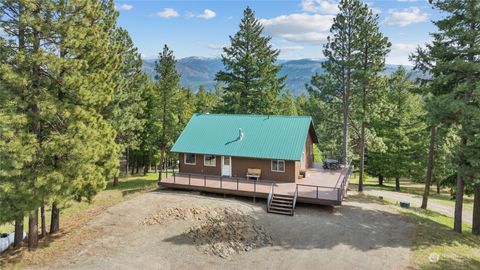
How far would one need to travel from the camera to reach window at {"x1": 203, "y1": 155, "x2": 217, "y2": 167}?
25.5m

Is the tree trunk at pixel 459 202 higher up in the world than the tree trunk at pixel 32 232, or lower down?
higher up

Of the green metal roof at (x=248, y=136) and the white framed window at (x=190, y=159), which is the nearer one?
the green metal roof at (x=248, y=136)

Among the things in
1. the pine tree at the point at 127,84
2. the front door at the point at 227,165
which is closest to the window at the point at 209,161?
the front door at the point at 227,165

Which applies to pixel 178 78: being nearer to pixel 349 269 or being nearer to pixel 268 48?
pixel 268 48

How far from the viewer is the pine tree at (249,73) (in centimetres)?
3512

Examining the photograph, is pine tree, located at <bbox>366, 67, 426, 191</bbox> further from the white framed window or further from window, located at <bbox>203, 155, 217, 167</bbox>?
the white framed window

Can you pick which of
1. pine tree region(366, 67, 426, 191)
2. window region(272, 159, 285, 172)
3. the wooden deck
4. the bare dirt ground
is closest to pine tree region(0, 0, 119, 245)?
the bare dirt ground

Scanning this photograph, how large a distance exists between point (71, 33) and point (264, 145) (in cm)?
1436

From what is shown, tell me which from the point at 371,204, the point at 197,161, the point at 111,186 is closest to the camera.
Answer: the point at 371,204

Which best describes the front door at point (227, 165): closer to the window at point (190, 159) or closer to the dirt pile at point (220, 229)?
the window at point (190, 159)

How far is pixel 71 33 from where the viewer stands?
47.5 feet

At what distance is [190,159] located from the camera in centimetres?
2638

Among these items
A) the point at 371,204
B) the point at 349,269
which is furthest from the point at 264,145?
the point at 349,269

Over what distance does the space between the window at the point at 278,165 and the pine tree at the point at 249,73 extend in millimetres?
12280
